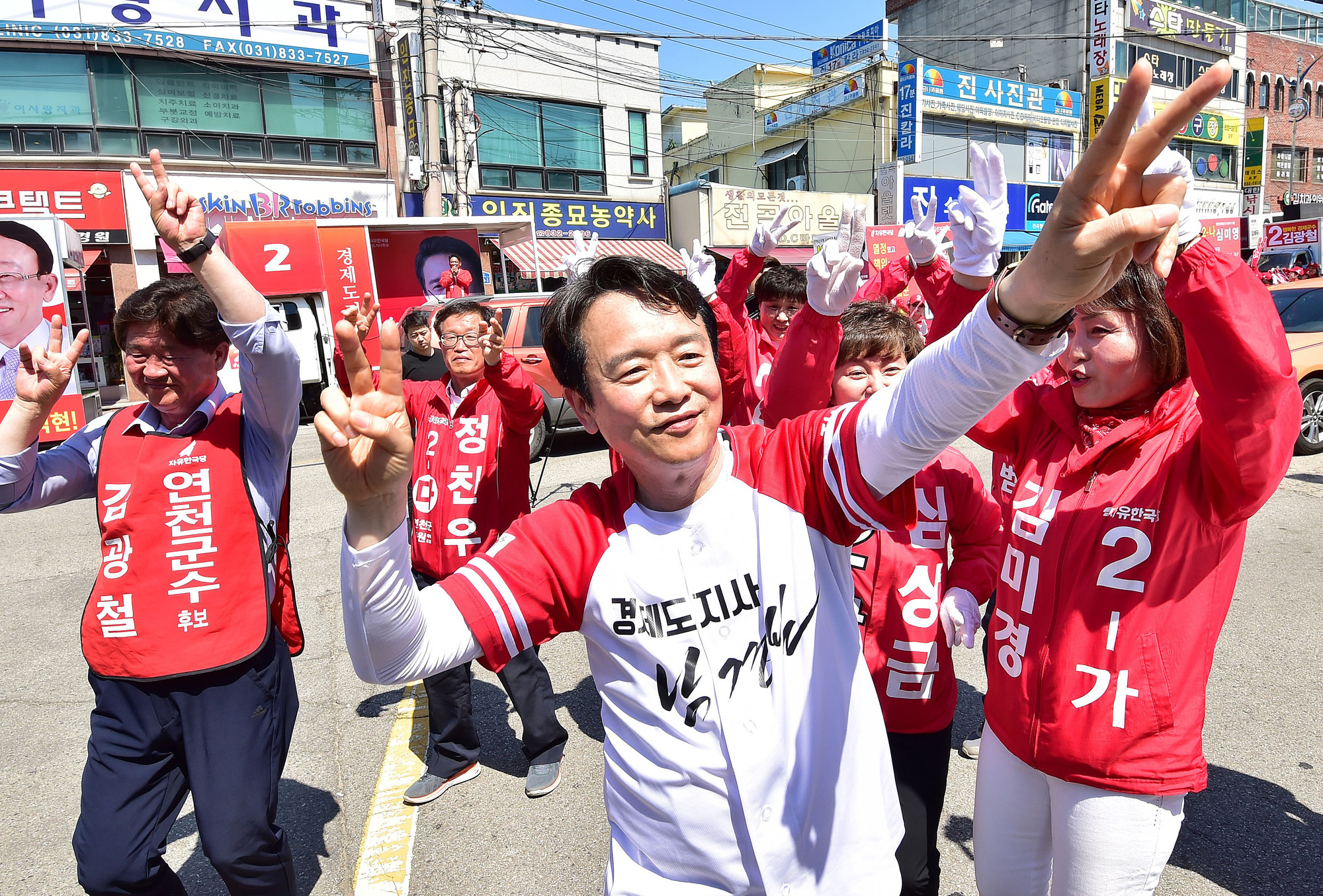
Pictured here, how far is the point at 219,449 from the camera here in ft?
7.72

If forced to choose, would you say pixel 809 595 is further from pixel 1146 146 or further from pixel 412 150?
pixel 412 150

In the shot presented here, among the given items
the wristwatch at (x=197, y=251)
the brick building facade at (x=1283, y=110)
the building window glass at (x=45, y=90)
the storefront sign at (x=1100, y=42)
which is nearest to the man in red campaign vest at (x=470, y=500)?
the wristwatch at (x=197, y=251)

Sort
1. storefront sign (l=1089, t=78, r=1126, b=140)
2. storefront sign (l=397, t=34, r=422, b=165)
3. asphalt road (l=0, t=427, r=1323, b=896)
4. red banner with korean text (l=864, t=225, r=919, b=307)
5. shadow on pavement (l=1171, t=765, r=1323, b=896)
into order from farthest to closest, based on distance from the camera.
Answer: storefront sign (l=1089, t=78, r=1126, b=140)
red banner with korean text (l=864, t=225, r=919, b=307)
storefront sign (l=397, t=34, r=422, b=165)
asphalt road (l=0, t=427, r=1323, b=896)
shadow on pavement (l=1171, t=765, r=1323, b=896)

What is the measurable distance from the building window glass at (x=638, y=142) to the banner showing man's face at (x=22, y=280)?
45.1 ft

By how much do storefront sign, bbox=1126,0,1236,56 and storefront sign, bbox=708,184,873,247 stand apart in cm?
1279

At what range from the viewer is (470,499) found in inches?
131

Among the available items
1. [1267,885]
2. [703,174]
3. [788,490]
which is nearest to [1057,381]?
[788,490]

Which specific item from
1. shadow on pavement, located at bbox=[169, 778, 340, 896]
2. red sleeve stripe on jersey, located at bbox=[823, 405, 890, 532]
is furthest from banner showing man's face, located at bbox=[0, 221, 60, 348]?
red sleeve stripe on jersey, located at bbox=[823, 405, 890, 532]

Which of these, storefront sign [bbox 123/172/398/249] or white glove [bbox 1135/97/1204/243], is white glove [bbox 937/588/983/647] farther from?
storefront sign [bbox 123/172/398/249]

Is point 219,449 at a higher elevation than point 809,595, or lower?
higher

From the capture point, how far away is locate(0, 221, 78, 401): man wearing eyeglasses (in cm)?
1016

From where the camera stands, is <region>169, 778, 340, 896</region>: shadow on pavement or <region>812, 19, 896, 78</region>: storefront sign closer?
<region>169, 778, 340, 896</region>: shadow on pavement

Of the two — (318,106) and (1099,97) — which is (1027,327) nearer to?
(318,106)

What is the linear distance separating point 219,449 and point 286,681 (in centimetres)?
73
